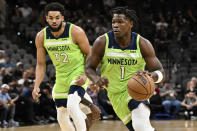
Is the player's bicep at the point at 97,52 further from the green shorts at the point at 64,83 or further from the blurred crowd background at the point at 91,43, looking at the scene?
the blurred crowd background at the point at 91,43

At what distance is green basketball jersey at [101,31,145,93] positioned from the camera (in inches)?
202

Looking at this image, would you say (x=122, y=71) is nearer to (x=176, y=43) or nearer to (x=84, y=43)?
(x=84, y=43)

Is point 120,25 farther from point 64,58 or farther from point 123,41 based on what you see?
point 64,58

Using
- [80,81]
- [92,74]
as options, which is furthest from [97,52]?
[80,81]

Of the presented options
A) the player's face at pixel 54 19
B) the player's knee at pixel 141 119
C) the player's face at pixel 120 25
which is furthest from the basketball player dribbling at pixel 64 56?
the player's knee at pixel 141 119

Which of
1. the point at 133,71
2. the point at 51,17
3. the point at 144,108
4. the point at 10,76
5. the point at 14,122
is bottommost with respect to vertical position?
the point at 14,122

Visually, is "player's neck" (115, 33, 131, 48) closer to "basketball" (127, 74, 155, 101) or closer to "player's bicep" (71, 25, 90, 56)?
"basketball" (127, 74, 155, 101)

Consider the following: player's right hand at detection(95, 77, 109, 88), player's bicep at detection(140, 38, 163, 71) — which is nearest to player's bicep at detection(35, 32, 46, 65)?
player's bicep at detection(140, 38, 163, 71)

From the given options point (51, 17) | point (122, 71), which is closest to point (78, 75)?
point (51, 17)

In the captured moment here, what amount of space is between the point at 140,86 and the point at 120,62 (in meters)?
0.51

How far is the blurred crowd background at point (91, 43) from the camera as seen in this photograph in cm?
1248

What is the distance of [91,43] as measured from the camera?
651 inches

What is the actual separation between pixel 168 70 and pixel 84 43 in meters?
11.2

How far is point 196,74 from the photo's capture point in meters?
16.8
